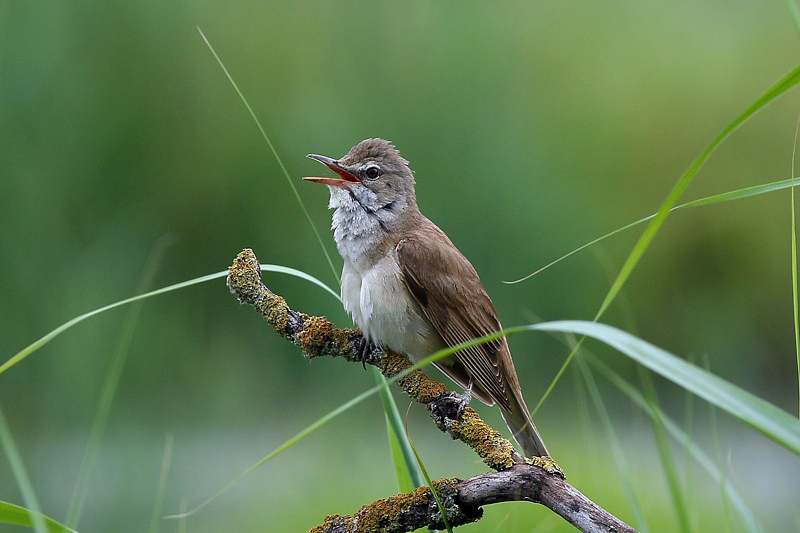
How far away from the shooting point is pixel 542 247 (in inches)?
154

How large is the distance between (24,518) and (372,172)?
1147mm

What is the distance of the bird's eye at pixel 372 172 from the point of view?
185 centimetres

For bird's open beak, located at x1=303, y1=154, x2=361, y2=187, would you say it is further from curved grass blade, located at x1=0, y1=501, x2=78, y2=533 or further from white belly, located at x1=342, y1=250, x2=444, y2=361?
curved grass blade, located at x1=0, y1=501, x2=78, y2=533

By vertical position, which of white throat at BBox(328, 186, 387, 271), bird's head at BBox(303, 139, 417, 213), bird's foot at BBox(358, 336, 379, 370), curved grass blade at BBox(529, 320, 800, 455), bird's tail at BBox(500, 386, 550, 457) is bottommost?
bird's tail at BBox(500, 386, 550, 457)

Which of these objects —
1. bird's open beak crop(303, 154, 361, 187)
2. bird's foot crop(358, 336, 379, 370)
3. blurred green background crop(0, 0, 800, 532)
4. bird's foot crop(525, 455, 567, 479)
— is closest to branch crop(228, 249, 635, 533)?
bird's foot crop(525, 455, 567, 479)

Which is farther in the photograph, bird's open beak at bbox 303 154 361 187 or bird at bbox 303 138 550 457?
bird's open beak at bbox 303 154 361 187

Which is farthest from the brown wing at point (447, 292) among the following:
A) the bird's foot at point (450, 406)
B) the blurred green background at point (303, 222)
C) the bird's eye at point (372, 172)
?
the blurred green background at point (303, 222)

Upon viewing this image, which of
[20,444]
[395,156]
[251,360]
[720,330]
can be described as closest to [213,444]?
[251,360]

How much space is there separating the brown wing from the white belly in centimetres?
2

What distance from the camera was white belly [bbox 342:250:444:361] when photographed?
157 cm

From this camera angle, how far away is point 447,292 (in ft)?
5.74

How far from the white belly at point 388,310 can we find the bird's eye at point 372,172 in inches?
8.3

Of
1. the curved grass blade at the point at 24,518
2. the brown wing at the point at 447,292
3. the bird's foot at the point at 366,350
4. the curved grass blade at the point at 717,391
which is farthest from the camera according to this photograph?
the brown wing at the point at 447,292

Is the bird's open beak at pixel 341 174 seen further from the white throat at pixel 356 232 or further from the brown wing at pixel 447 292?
the brown wing at pixel 447 292
